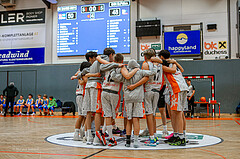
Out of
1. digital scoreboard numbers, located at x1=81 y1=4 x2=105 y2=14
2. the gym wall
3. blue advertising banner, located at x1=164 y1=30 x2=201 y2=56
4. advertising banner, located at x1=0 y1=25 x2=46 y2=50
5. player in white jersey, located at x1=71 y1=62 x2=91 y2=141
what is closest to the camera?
player in white jersey, located at x1=71 y1=62 x2=91 y2=141

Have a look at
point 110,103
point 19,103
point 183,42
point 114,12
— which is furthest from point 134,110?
point 19,103

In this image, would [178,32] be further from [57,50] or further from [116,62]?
[116,62]

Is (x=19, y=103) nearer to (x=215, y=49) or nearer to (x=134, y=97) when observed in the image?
(x=215, y=49)

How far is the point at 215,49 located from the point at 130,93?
36.8 feet

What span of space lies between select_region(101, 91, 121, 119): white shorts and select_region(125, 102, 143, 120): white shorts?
0.23 m

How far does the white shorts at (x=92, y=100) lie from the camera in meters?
4.48

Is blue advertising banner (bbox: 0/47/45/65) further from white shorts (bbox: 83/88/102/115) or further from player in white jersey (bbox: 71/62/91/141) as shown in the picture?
white shorts (bbox: 83/88/102/115)

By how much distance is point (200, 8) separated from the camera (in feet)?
47.7

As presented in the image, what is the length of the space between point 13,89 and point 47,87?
301 cm

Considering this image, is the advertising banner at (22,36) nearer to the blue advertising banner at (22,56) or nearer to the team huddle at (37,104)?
the blue advertising banner at (22,56)

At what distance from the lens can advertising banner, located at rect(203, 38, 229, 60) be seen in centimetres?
1393

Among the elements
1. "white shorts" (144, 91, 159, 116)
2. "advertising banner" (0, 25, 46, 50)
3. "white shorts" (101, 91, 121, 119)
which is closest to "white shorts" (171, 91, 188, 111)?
"white shorts" (144, 91, 159, 116)

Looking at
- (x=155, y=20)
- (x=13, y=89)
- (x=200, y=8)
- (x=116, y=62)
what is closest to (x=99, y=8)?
(x=155, y=20)

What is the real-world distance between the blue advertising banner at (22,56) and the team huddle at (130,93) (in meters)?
12.5
